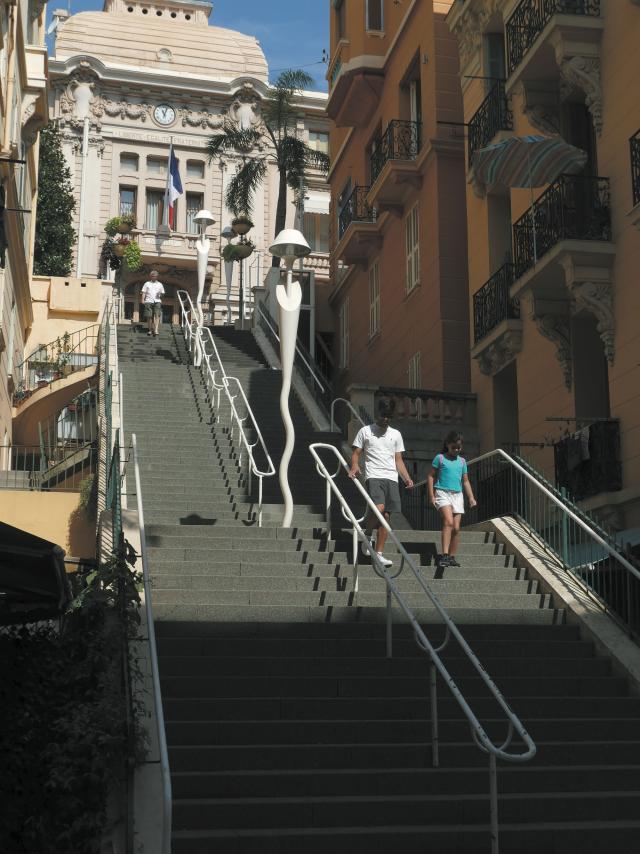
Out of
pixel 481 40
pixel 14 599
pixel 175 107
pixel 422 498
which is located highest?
pixel 175 107

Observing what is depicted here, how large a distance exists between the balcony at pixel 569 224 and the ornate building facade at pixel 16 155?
833cm

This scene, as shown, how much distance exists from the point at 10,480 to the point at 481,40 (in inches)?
438

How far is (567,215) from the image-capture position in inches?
640

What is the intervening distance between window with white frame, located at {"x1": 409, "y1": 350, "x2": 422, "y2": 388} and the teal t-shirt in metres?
11.4

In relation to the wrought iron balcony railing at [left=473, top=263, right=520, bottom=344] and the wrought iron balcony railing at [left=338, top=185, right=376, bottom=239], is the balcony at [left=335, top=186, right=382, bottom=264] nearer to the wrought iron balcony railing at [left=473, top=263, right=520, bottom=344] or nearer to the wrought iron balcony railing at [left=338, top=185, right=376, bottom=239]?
the wrought iron balcony railing at [left=338, top=185, right=376, bottom=239]

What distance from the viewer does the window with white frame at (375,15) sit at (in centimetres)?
2791

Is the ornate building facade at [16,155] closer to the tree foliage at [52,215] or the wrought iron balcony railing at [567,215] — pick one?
the wrought iron balcony railing at [567,215]

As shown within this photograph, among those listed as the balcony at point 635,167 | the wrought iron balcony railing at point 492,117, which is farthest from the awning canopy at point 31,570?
the wrought iron balcony railing at point 492,117

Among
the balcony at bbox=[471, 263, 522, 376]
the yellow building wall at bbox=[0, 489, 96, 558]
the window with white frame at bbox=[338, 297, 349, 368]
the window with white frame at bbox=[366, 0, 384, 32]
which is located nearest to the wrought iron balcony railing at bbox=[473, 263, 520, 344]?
the balcony at bbox=[471, 263, 522, 376]

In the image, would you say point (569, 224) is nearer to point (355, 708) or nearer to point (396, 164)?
point (396, 164)

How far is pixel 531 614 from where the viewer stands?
1082cm

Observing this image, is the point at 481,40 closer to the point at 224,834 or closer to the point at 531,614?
the point at 531,614

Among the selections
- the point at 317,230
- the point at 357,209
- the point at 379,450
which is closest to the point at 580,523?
the point at 379,450

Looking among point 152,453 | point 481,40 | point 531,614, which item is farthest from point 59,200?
point 531,614
